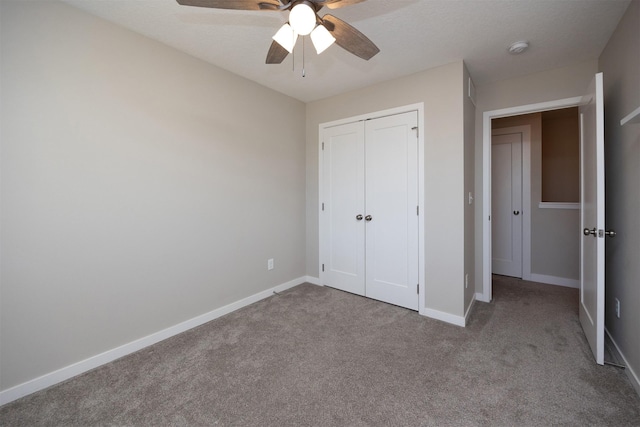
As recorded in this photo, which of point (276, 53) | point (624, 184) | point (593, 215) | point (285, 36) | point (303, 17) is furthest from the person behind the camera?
point (593, 215)

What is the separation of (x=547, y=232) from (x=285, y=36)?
4.17 meters

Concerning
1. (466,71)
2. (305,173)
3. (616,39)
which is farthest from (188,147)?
(616,39)

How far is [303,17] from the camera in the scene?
1.28 m

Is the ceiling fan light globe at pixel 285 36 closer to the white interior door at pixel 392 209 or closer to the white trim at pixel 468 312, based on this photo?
the white interior door at pixel 392 209

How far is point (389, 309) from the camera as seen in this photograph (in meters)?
2.87

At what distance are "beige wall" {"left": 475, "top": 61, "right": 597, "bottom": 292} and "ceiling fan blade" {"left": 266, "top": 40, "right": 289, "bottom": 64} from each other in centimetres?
242

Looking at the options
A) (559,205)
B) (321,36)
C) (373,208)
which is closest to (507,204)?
(559,205)

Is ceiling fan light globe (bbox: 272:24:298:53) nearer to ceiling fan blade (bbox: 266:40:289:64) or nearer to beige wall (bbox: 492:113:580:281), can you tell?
ceiling fan blade (bbox: 266:40:289:64)

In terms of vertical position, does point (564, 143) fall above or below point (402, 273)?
above

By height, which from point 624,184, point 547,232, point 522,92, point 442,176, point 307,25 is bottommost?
point 547,232

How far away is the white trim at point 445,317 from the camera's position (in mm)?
2518

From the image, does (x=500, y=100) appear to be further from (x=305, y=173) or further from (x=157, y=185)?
(x=157, y=185)

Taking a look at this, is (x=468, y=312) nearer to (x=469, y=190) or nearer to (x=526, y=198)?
(x=469, y=190)

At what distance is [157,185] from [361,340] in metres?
2.14
